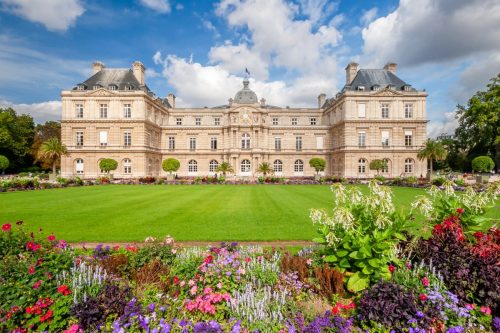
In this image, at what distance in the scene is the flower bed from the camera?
382cm

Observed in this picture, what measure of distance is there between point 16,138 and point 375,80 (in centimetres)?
6823

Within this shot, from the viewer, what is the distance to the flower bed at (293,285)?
382cm

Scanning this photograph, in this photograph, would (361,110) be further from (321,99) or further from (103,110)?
(103,110)

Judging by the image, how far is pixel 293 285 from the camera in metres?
4.96

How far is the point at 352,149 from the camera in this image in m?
43.0

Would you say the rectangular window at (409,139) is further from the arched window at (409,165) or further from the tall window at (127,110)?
the tall window at (127,110)

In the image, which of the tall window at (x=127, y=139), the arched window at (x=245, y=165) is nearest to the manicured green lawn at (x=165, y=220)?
the tall window at (x=127, y=139)

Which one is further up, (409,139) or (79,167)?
(409,139)

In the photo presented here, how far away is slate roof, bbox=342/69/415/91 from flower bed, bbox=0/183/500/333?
141 ft

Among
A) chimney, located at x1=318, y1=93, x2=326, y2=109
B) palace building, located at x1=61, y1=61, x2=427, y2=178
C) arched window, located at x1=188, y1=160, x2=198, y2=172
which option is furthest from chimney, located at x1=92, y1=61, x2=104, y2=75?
chimney, located at x1=318, y1=93, x2=326, y2=109

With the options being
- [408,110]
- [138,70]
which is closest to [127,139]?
[138,70]

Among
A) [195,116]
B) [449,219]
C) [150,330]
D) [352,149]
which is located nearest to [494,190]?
[449,219]

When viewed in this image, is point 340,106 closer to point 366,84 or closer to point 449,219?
point 366,84

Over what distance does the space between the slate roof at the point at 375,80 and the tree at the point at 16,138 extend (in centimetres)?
6179
